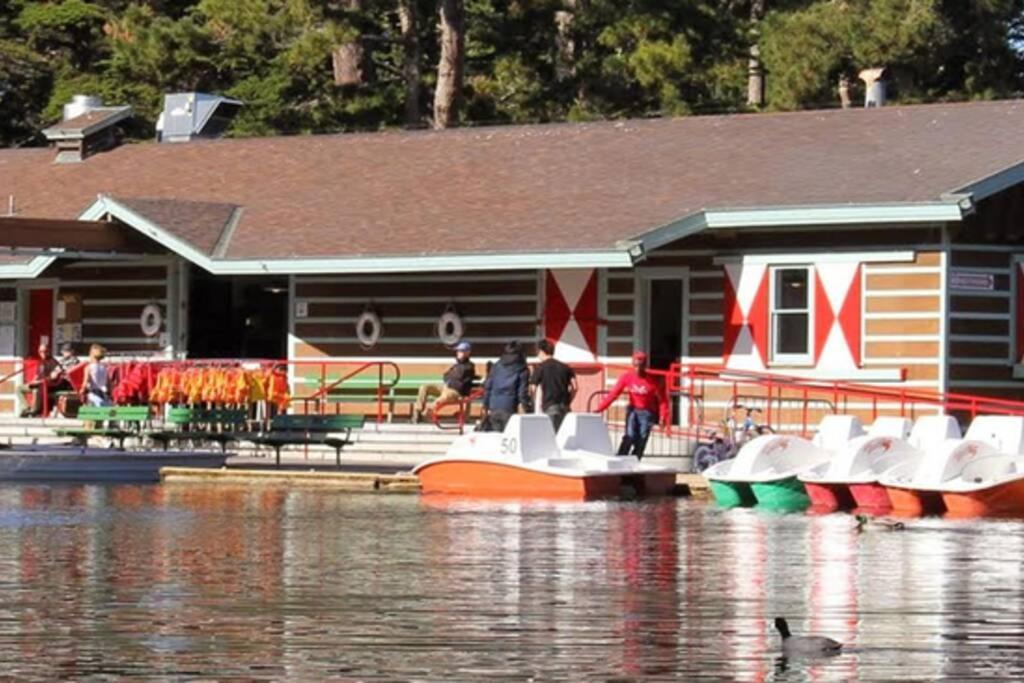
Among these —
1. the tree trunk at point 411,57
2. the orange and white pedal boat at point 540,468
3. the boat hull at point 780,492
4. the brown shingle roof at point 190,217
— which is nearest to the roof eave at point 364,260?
the brown shingle roof at point 190,217

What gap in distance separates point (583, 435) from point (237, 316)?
14.6 meters

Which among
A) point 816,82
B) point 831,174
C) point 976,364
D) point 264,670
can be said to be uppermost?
point 816,82

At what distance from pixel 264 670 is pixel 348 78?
46.8m

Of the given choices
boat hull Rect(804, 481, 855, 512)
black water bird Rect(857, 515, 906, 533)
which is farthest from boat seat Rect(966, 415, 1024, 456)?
black water bird Rect(857, 515, 906, 533)

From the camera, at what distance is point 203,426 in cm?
4034

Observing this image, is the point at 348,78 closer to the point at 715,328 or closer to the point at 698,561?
the point at 715,328

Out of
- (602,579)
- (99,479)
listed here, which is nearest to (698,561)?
(602,579)

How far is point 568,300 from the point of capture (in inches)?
1596

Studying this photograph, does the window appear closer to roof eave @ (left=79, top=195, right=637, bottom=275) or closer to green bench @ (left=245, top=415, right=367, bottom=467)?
roof eave @ (left=79, top=195, right=637, bottom=275)

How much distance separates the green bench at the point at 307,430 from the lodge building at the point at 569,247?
330 centimetres

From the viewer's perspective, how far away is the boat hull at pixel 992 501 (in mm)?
29047

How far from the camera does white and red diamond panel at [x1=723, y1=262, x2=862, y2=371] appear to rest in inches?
1486

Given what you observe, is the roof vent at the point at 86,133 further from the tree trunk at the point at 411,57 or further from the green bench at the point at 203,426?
the green bench at the point at 203,426

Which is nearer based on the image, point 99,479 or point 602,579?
point 602,579
